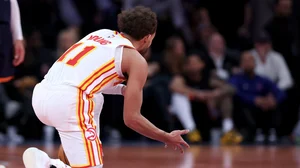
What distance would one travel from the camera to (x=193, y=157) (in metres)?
7.41

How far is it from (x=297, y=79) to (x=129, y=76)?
24.0 ft

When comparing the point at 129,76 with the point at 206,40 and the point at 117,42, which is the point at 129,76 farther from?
the point at 206,40

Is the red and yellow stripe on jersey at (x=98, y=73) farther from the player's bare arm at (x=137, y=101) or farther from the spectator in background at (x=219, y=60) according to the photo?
the spectator in background at (x=219, y=60)

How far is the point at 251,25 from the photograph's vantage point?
11617 millimetres

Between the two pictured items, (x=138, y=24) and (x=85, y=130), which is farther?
(x=138, y=24)

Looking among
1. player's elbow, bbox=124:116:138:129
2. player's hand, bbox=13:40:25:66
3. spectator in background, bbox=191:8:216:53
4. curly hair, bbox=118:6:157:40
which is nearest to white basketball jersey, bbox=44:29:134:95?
curly hair, bbox=118:6:157:40

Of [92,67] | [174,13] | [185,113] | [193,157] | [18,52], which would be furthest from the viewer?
[174,13]

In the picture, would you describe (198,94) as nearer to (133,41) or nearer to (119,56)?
(133,41)

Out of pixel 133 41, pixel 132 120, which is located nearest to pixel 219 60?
pixel 133 41

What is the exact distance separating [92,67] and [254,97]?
6.34 m

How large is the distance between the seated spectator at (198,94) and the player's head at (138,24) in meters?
5.54

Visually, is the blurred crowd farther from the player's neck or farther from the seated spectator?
the player's neck

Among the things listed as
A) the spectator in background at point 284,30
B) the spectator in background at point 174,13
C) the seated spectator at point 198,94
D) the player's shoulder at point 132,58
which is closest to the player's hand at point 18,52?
the player's shoulder at point 132,58

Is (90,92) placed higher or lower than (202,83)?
higher
